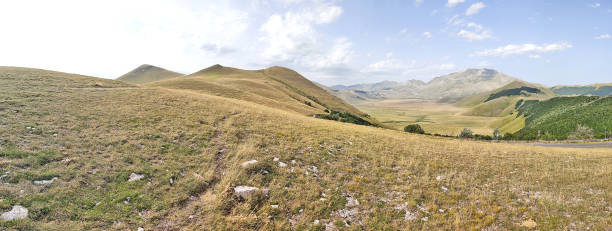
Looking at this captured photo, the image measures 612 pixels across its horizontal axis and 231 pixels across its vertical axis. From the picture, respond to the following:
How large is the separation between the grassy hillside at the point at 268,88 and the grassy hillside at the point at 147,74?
5858 cm

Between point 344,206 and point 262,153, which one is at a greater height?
point 262,153

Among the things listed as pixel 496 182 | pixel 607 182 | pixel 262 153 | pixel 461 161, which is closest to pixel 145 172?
pixel 262 153

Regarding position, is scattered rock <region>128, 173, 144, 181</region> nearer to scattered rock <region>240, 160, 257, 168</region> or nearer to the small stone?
scattered rock <region>240, 160, 257, 168</region>

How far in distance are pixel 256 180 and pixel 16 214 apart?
8928 millimetres

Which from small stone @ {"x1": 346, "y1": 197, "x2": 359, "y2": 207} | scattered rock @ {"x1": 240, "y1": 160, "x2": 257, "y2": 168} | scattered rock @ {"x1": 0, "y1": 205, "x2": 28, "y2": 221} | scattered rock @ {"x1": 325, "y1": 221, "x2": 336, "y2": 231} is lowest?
scattered rock @ {"x1": 325, "y1": 221, "x2": 336, "y2": 231}

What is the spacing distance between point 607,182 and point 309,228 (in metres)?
20.3

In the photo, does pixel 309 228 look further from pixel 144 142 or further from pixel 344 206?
pixel 144 142

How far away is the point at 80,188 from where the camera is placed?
10430 mm

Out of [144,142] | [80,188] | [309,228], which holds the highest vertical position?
[144,142]

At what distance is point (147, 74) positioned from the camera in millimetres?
182500

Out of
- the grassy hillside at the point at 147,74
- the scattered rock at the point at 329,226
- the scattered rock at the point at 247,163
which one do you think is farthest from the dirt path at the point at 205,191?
the grassy hillside at the point at 147,74

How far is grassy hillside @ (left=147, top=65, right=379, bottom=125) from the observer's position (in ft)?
212

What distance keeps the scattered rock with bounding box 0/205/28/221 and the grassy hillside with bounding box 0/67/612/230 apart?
8.1 inches

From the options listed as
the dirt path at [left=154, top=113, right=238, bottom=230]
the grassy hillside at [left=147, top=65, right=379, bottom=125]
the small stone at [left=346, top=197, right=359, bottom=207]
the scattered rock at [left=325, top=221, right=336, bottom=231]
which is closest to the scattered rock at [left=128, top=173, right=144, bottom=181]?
the dirt path at [left=154, top=113, right=238, bottom=230]
